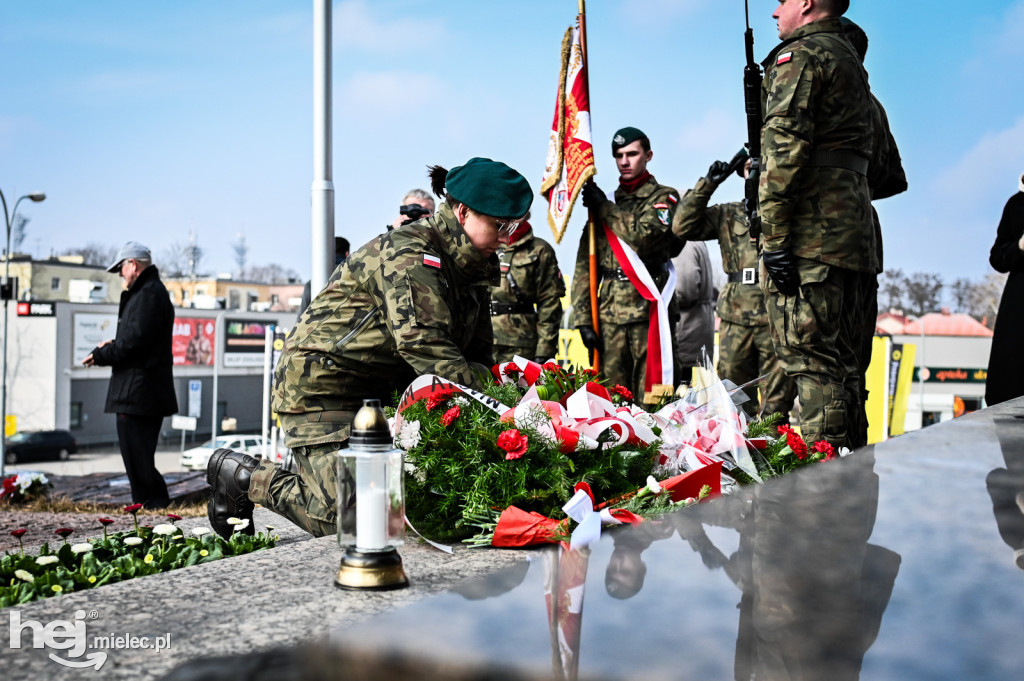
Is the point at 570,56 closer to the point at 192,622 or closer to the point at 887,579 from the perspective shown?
the point at 192,622

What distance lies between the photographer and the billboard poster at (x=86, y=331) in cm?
4541

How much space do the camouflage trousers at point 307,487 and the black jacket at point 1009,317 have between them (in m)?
3.80

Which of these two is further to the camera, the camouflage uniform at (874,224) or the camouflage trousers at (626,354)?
the camouflage trousers at (626,354)

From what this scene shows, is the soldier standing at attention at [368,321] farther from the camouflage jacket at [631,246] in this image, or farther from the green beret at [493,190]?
the camouflage jacket at [631,246]

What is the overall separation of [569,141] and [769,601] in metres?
6.21

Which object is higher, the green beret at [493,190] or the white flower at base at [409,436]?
the green beret at [493,190]

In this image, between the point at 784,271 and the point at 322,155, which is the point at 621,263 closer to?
the point at 322,155

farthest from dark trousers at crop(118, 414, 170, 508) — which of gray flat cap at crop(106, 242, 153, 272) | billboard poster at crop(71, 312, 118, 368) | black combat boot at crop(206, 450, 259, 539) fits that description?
billboard poster at crop(71, 312, 118, 368)

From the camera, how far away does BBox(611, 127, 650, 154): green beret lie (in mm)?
6777

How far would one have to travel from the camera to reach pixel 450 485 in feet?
8.82

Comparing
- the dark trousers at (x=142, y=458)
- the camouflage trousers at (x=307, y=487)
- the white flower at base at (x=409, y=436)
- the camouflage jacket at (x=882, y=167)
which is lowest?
the dark trousers at (x=142, y=458)

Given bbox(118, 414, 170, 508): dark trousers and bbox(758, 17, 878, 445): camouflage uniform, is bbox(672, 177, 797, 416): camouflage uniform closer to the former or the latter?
bbox(758, 17, 878, 445): camouflage uniform

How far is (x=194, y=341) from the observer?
164 ft

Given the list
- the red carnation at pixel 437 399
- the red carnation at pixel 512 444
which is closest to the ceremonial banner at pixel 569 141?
the red carnation at pixel 437 399
